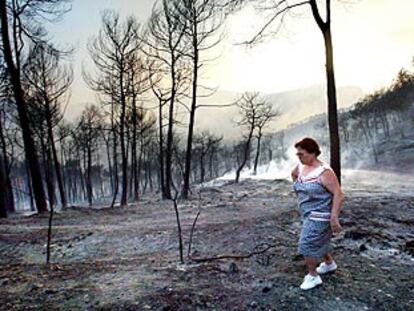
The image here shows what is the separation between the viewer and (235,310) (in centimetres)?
461

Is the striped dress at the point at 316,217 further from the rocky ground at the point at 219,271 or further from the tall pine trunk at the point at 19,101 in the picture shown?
the tall pine trunk at the point at 19,101

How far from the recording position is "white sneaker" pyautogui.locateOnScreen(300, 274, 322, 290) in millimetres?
5088

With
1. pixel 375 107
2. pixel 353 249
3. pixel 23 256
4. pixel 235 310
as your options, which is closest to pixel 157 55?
pixel 23 256

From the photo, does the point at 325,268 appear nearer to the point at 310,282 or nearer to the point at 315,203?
the point at 310,282

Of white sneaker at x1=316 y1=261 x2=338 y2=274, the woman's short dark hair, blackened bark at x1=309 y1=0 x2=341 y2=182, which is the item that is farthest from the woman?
blackened bark at x1=309 y1=0 x2=341 y2=182

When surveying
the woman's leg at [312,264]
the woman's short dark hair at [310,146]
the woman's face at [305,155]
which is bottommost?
the woman's leg at [312,264]

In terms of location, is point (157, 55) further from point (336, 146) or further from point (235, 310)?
point (235, 310)

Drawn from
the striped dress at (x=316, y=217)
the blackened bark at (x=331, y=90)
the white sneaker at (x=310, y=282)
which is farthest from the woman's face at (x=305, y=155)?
the blackened bark at (x=331, y=90)

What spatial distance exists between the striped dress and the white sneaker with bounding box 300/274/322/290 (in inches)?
10.0

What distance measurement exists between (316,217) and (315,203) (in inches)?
6.5

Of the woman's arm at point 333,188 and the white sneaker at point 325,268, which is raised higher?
the woman's arm at point 333,188

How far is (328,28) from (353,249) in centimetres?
684

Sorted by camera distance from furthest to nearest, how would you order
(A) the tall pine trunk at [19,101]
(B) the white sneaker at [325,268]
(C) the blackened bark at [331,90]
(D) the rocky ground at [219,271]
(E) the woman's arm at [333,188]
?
(A) the tall pine trunk at [19,101]
(C) the blackened bark at [331,90]
(B) the white sneaker at [325,268]
(E) the woman's arm at [333,188]
(D) the rocky ground at [219,271]

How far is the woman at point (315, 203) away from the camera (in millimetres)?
5082
